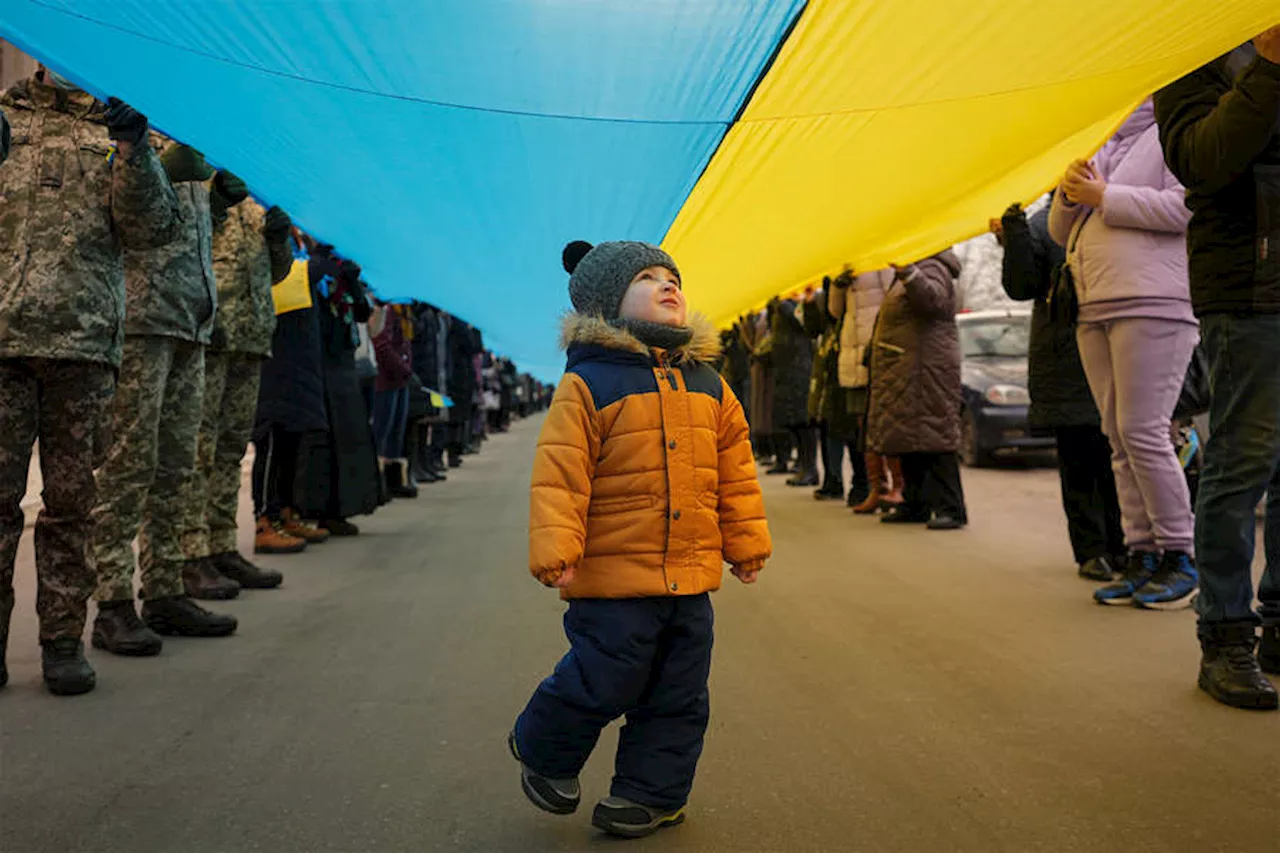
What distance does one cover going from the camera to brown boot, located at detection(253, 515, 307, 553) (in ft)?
23.6

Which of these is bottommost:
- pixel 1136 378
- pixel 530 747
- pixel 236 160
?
pixel 530 747

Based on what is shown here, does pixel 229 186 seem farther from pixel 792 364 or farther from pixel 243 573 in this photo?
pixel 792 364

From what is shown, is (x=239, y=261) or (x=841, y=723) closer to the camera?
(x=841, y=723)

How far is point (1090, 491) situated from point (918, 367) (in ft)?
8.20

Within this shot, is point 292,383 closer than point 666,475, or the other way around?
point 666,475

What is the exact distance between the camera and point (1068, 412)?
223 inches

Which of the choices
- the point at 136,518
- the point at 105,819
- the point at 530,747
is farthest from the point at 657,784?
the point at 136,518

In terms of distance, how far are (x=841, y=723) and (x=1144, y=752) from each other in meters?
0.82

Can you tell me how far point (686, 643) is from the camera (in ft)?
8.53

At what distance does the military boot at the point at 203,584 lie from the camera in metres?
5.46

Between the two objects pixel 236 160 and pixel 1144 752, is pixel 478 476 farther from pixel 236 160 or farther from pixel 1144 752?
pixel 1144 752

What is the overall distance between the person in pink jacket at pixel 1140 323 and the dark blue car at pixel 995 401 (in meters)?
7.06

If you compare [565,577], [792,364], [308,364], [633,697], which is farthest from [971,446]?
[565,577]

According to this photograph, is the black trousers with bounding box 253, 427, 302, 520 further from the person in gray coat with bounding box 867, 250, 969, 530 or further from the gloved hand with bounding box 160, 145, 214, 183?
the person in gray coat with bounding box 867, 250, 969, 530
